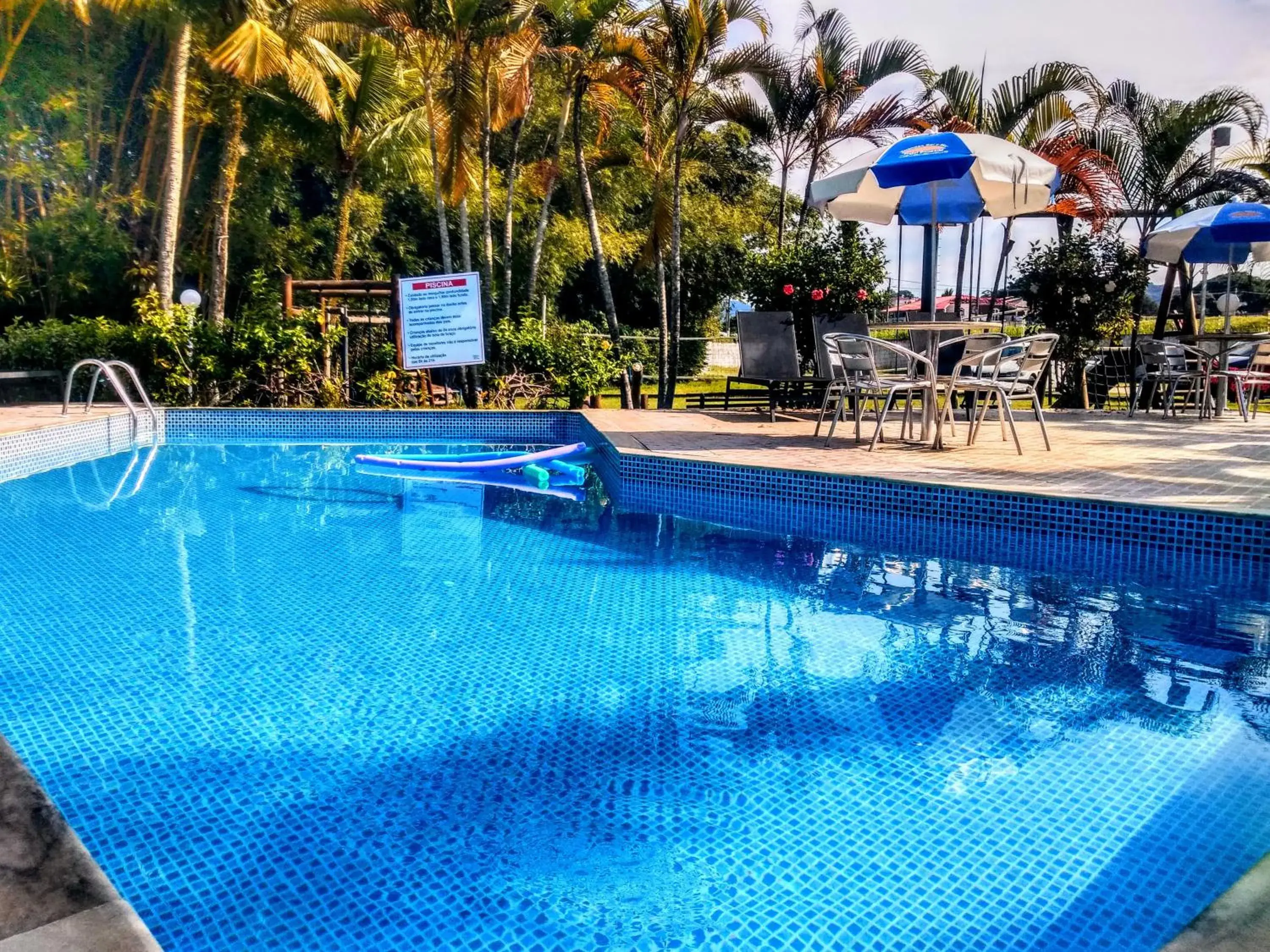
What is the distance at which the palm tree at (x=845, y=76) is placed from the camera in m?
13.4

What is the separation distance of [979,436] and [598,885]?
22.3 feet

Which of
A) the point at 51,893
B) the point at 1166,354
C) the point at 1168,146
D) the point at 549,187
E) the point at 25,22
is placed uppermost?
the point at 25,22

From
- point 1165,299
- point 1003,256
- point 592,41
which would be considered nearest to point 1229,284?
point 1165,299

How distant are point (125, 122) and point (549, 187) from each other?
22.7 feet

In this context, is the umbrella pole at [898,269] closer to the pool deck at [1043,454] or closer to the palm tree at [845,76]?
the palm tree at [845,76]

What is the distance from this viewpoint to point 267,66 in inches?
440

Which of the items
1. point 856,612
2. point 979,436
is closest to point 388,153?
point 979,436

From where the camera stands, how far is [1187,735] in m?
2.89

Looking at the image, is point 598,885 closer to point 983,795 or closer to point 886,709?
point 983,795

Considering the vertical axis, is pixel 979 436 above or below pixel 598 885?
above

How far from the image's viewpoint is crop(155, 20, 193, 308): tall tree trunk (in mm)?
11719

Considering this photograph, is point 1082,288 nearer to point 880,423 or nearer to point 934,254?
point 934,254

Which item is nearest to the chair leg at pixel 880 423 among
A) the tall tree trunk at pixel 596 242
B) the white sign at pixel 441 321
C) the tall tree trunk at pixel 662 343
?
the tall tree trunk at pixel 596 242

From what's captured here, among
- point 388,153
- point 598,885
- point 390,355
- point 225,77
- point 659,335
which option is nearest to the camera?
point 598,885
